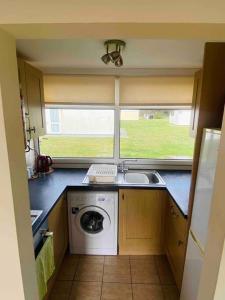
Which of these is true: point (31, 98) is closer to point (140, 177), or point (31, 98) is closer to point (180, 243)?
point (140, 177)

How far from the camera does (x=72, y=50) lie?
1.83m

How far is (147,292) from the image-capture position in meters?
1.90

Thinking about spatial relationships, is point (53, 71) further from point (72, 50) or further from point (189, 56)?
point (189, 56)

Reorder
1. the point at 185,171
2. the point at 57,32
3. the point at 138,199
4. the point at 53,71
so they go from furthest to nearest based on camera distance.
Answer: the point at 185,171
the point at 53,71
the point at 138,199
the point at 57,32

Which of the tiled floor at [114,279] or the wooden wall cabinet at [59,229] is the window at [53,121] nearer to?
the wooden wall cabinet at [59,229]

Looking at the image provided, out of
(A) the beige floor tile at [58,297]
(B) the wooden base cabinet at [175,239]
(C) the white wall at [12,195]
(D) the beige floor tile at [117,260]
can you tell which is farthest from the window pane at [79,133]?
(C) the white wall at [12,195]

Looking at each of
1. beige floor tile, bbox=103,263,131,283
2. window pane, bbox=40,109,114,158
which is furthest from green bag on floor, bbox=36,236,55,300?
window pane, bbox=40,109,114,158

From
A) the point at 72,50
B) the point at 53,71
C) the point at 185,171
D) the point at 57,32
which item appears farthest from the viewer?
the point at 185,171

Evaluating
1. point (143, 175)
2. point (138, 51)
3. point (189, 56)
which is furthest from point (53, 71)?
point (143, 175)

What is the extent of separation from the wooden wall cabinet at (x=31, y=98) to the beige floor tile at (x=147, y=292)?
6.16 ft

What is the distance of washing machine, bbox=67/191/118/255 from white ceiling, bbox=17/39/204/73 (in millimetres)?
1488

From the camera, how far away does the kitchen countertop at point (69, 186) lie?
5.66 feet

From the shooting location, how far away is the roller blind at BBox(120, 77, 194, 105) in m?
2.56

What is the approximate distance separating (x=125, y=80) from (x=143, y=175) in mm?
1331
